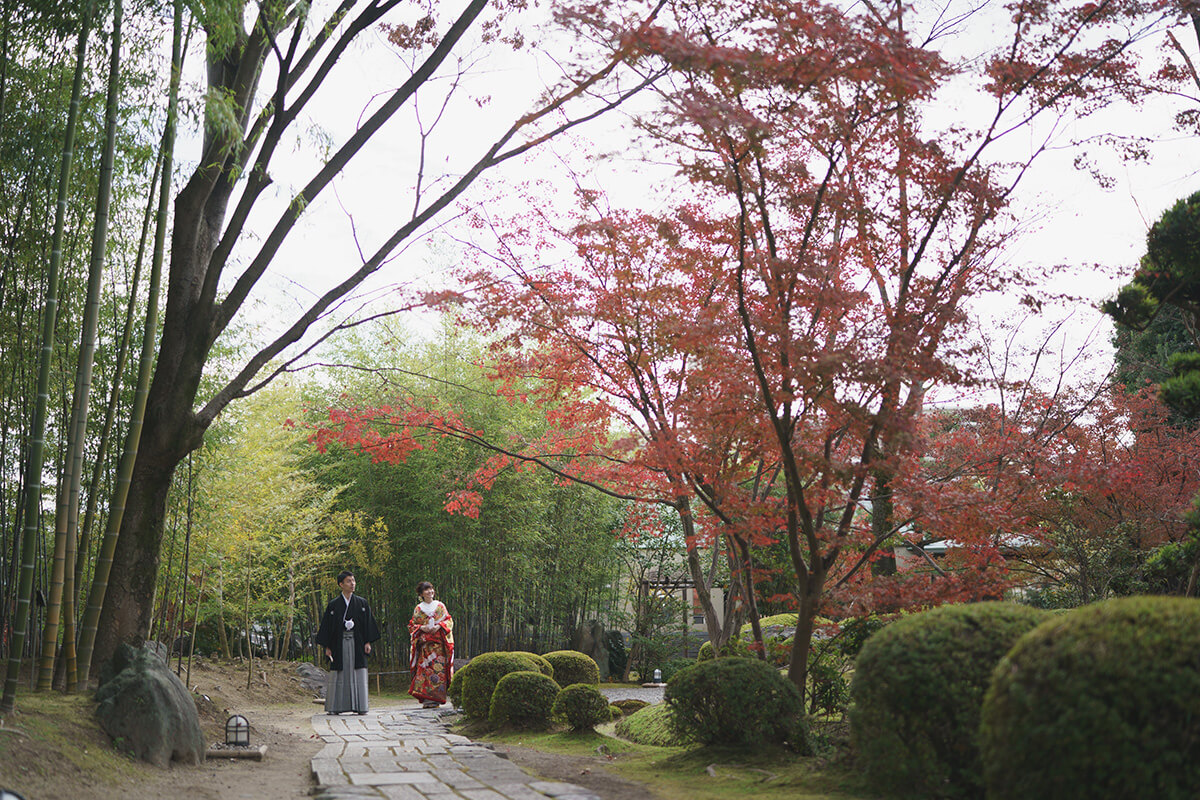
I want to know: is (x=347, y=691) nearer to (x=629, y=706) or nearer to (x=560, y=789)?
(x=629, y=706)

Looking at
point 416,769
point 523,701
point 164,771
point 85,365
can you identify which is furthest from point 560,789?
point 85,365

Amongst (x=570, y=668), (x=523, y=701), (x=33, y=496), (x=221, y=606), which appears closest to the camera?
(x=33, y=496)

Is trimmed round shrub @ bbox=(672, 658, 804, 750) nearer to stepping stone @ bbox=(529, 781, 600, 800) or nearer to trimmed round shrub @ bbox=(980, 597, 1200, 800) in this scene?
stepping stone @ bbox=(529, 781, 600, 800)

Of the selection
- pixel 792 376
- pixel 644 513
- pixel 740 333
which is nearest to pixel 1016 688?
pixel 792 376

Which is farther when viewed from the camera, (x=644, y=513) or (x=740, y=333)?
(x=644, y=513)

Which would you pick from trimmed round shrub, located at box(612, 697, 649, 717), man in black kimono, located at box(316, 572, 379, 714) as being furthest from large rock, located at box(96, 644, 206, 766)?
trimmed round shrub, located at box(612, 697, 649, 717)

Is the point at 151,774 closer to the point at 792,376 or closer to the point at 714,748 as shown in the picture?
the point at 714,748

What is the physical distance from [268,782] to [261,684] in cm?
690

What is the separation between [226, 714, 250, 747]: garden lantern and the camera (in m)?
6.01

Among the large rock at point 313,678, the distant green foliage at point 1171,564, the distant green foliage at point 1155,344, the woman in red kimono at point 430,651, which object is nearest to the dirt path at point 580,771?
the woman in red kimono at point 430,651

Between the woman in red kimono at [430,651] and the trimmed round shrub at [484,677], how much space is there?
1.38 meters

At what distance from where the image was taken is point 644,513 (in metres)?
9.53

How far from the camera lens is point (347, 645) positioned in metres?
8.61

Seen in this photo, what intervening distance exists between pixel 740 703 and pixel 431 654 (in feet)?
17.5
